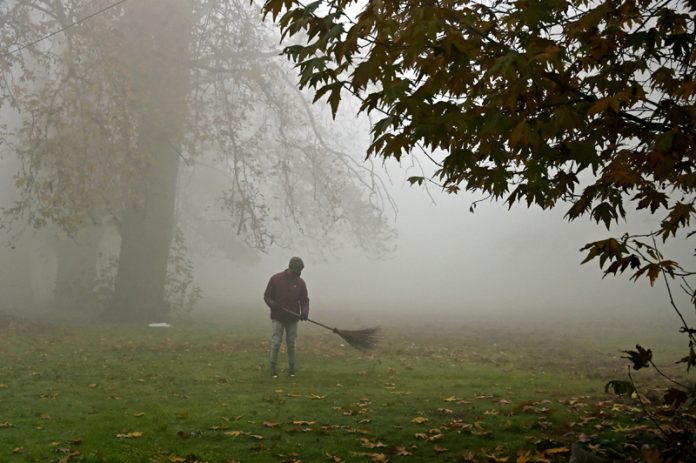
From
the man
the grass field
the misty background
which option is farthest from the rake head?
the misty background

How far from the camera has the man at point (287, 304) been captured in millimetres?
11508

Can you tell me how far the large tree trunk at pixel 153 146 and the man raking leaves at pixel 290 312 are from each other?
946cm

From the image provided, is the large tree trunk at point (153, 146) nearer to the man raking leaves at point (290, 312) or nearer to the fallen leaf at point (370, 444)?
the man raking leaves at point (290, 312)

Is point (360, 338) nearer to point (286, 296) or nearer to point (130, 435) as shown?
point (286, 296)

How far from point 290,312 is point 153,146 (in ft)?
36.0

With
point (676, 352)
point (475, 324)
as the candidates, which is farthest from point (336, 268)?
point (676, 352)

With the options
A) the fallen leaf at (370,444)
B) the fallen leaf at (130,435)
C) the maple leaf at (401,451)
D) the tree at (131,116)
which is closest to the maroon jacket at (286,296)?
the fallen leaf at (130,435)

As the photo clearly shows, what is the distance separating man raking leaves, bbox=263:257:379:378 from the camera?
453 inches

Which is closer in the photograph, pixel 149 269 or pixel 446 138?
pixel 446 138

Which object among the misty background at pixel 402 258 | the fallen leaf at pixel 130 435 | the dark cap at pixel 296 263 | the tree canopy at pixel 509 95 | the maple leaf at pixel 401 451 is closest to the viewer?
the tree canopy at pixel 509 95

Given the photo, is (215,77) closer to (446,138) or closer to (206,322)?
(206,322)

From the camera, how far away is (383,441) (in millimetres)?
6809

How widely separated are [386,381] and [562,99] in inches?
295

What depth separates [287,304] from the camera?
457 inches
